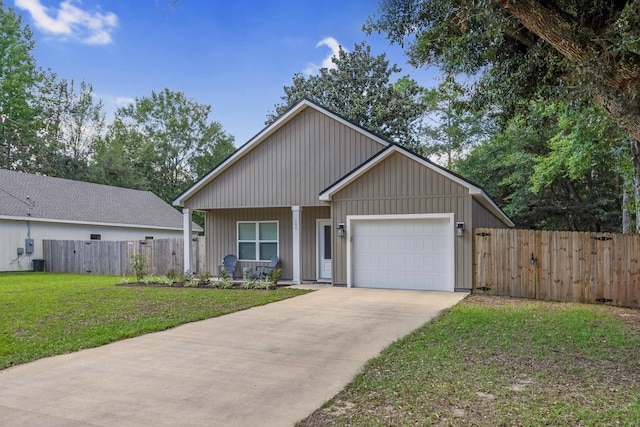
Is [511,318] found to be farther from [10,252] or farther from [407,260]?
[10,252]

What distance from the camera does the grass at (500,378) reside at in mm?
3596

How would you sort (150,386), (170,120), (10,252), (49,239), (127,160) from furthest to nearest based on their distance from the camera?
(170,120) < (127,160) < (49,239) < (10,252) < (150,386)

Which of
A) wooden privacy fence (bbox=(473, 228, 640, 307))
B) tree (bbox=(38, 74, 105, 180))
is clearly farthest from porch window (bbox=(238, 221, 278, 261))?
tree (bbox=(38, 74, 105, 180))

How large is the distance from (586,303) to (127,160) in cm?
3326

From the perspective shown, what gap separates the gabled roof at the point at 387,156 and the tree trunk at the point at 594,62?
17.4ft

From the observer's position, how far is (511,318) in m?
7.88

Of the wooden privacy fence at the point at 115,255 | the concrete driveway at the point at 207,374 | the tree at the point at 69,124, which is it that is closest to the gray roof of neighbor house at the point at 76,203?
the wooden privacy fence at the point at 115,255

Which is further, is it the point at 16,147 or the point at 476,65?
the point at 16,147

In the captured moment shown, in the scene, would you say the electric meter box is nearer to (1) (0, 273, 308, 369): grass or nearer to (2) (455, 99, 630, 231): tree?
(1) (0, 273, 308, 369): grass

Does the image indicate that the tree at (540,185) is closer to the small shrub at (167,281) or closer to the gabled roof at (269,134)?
the gabled roof at (269,134)

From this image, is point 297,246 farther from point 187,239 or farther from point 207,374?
point 207,374

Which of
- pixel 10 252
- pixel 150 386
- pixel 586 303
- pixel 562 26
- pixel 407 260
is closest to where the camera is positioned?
pixel 150 386

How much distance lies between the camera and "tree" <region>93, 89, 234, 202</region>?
120 ft

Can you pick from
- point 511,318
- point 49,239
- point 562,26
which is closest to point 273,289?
point 511,318
